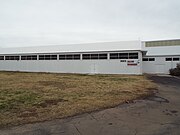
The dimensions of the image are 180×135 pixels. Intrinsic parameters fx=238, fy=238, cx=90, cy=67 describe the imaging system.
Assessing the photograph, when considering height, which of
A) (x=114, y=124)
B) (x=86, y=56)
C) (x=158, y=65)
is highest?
(x=86, y=56)

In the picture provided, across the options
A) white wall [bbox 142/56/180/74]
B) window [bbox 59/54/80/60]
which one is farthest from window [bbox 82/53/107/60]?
white wall [bbox 142/56/180/74]

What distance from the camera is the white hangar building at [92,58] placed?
35031 mm

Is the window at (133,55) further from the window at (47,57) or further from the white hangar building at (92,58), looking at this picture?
the window at (47,57)

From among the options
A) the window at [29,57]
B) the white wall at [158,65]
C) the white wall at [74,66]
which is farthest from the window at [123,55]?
the window at [29,57]

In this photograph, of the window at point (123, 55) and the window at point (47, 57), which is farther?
the window at point (47, 57)

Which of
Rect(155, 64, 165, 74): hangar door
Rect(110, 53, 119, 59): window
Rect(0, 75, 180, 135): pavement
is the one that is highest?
Rect(110, 53, 119, 59): window

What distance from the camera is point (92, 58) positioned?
37344 millimetres

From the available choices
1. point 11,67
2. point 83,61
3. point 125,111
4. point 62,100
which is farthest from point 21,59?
point 125,111

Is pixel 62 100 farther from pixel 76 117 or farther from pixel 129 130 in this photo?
pixel 129 130

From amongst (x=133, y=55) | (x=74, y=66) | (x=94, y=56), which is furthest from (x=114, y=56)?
(x=74, y=66)

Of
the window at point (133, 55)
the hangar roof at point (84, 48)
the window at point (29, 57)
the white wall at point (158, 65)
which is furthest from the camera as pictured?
the white wall at point (158, 65)

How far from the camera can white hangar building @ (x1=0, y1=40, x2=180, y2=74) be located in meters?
35.0

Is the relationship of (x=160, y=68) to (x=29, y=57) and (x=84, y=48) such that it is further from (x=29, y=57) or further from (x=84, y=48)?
(x=29, y=57)

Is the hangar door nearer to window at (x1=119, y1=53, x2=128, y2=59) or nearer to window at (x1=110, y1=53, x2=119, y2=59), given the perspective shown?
window at (x1=119, y1=53, x2=128, y2=59)
